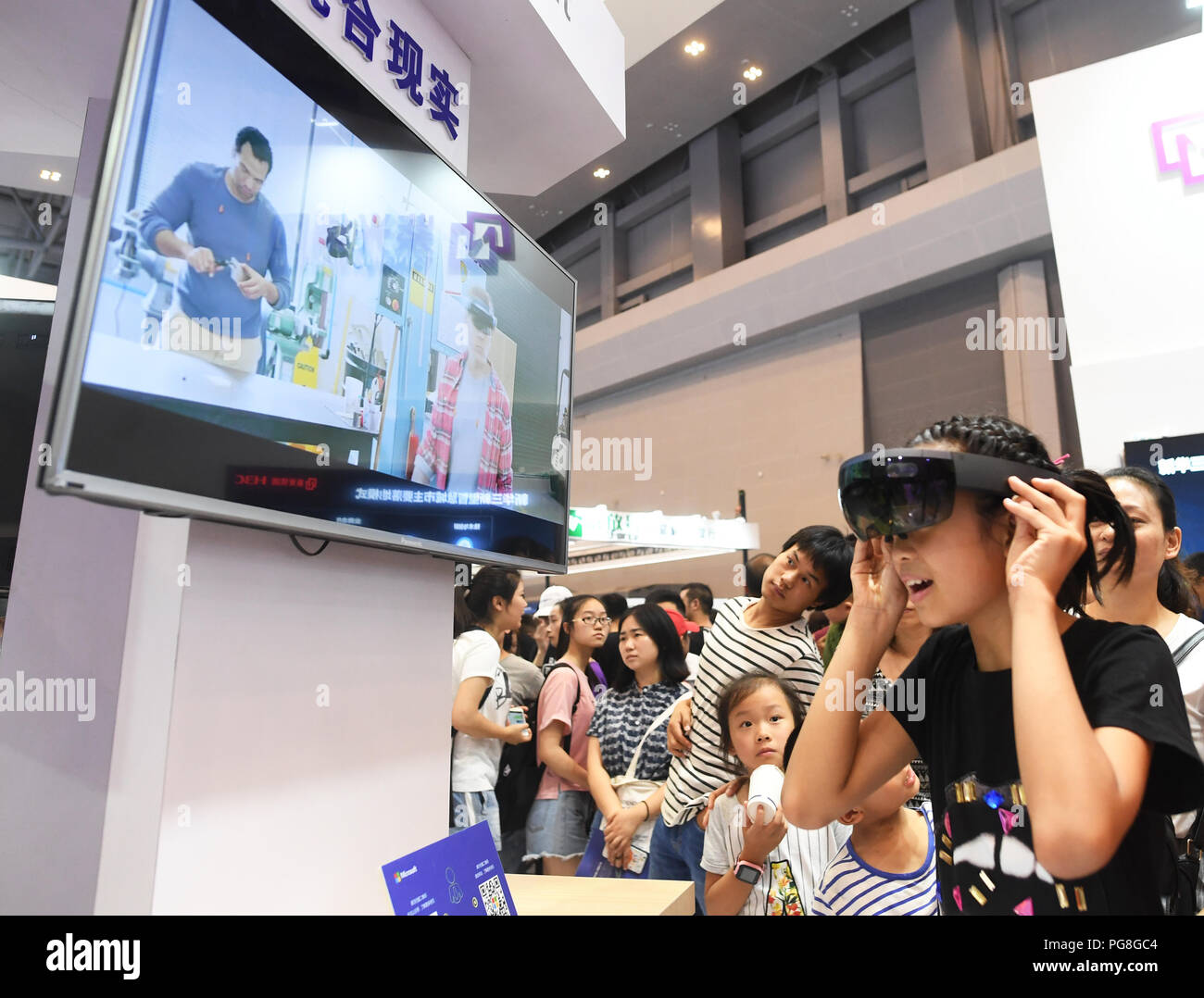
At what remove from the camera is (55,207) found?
696cm

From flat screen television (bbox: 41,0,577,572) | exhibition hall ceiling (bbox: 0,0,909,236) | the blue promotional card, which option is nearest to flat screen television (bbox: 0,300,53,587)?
exhibition hall ceiling (bbox: 0,0,909,236)

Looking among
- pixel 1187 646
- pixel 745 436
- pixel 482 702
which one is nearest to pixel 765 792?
pixel 1187 646

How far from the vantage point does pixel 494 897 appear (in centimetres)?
130

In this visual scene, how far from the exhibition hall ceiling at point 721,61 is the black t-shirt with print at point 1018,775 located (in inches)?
276

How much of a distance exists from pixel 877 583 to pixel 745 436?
8.02m

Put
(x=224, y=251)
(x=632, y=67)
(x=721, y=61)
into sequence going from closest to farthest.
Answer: (x=224, y=251), (x=632, y=67), (x=721, y=61)

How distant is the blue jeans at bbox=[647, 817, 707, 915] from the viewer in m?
2.33

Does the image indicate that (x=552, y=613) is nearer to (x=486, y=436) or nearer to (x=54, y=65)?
(x=486, y=436)

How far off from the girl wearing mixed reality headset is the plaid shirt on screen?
2.63 ft

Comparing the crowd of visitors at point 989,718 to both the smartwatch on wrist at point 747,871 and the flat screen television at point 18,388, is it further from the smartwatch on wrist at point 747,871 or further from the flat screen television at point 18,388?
the flat screen television at point 18,388

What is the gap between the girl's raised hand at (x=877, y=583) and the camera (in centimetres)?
112

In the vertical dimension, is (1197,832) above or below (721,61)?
below
